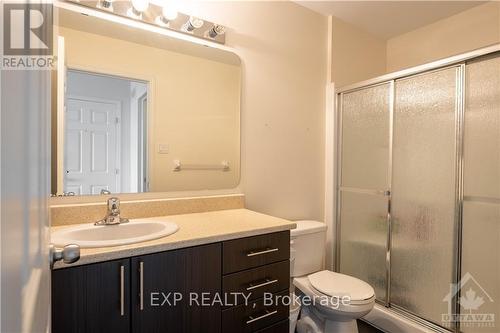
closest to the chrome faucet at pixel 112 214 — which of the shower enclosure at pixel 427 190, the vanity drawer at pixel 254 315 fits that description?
the vanity drawer at pixel 254 315

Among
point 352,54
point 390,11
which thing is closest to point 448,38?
point 390,11

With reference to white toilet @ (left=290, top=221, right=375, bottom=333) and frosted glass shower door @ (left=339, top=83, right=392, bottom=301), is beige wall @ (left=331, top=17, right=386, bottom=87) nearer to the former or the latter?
frosted glass shower door @ (left=339, top=83, right=392, bottom=301)

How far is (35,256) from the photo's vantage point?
1.40ft

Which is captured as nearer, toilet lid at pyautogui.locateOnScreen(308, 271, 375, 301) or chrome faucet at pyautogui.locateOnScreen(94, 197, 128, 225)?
chrome faucet at pyautogui.locateOnScreen(94, 197, 128, 225)

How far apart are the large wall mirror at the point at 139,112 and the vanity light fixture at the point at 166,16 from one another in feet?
0.25

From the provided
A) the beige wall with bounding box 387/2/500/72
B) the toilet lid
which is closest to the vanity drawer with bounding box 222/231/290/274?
the toilet lid

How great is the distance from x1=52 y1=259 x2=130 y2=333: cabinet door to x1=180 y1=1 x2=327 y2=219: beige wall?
1.02 m

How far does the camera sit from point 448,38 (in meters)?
2.28

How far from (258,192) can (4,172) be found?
1731mm

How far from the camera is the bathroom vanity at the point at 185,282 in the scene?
3.10ft

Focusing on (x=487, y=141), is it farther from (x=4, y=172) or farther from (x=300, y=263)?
(x=4, y=172)

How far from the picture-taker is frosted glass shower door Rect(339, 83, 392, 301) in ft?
6.70

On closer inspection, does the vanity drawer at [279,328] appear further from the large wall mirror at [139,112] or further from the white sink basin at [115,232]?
the large wall mirror at [139,112]

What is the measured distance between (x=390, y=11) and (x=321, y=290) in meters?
2.17
